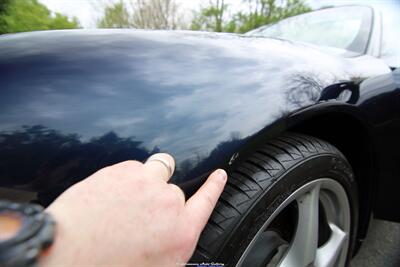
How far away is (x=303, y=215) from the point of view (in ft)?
3.90

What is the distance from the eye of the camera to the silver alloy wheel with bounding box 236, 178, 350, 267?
3.86ft

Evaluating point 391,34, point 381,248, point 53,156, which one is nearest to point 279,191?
point 53,156

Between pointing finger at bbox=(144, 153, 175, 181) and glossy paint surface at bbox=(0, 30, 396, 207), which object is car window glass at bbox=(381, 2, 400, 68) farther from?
pointing finger at bbox=(144, 153, 175, 181)

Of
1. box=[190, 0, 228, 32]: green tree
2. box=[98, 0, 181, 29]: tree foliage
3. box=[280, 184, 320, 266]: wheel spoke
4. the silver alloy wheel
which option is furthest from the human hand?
box=[98, 0, 181, 29]: tree foliage

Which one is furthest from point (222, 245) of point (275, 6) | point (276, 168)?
point (275, 6)

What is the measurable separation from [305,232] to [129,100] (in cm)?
85

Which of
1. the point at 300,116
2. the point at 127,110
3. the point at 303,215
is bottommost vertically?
the point at 303,215

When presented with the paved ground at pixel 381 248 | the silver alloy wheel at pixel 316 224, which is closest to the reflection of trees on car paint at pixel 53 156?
the silver alloy wheel at pixel 316 224

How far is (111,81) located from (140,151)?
0.23m

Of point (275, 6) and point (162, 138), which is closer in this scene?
point (162, 138)

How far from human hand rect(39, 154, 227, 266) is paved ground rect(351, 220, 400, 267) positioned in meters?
1.66

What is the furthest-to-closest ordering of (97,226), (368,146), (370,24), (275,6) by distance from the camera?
1. (275,6)
2. (370,24)
3. (368,146)
4. (97,226)

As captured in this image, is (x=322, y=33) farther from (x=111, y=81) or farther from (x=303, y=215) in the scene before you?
(x=111, y=81)

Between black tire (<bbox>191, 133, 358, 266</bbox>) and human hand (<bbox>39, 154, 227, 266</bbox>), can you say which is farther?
black tire (<bbox>191, 133, 358, 266</bbox>)
